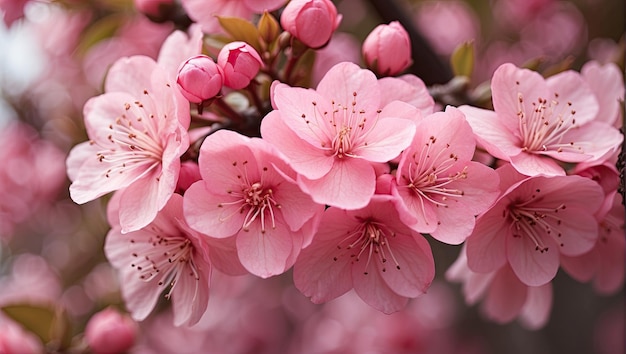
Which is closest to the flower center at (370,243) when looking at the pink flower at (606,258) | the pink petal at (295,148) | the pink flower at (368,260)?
the pink flower at (368,260)

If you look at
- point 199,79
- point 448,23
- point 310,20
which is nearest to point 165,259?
point 199,79

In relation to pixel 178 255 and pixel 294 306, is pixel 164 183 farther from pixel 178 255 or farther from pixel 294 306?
pixel 294 306

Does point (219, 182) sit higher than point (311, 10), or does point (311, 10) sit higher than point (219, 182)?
point (311, 10)

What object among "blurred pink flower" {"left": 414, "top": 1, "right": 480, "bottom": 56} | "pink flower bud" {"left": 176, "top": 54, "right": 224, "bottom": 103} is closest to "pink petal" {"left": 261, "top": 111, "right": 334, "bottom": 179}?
"pink flower bud" {"left": 176, "top": 54, "right": 224, "bottom": 103}

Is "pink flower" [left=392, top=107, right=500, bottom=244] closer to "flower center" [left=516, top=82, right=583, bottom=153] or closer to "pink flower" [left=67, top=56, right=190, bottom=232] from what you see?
"flower center" [left=516, top=82, right=583, bottom=153]

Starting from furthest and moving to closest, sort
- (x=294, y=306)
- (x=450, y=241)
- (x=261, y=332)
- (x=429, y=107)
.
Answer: (x=294, y=306) → (x=261, y=332) → (x=429, y=107) → (x=450, y=241)

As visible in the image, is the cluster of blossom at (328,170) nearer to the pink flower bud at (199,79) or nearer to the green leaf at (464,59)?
the pink flower bud at (199,79)

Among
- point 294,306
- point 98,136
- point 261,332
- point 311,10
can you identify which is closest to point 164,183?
point 98,136
